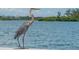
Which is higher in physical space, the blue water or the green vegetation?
the green vegetation

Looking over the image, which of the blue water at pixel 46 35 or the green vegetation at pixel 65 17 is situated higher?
the green vegetation at pixel 65 17

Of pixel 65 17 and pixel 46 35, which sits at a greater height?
pixel 65 17
